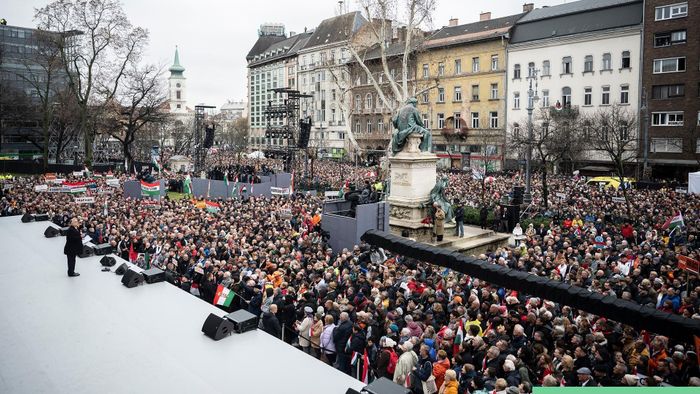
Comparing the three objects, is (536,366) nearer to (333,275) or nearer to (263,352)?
(263,352)

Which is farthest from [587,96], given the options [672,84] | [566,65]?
[672,84]

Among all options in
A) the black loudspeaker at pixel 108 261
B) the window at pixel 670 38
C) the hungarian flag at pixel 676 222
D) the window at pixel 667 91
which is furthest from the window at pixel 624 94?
the black loudspeaker at pixel 108 261

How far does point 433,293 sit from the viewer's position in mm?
10453

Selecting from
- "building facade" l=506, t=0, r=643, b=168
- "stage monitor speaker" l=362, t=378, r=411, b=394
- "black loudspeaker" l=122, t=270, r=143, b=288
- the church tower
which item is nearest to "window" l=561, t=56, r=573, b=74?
"building facade" l=506, t=0, r=643, b=168

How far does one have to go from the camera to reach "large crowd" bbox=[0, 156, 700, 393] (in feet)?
23.7

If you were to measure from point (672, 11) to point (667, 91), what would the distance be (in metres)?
5.91

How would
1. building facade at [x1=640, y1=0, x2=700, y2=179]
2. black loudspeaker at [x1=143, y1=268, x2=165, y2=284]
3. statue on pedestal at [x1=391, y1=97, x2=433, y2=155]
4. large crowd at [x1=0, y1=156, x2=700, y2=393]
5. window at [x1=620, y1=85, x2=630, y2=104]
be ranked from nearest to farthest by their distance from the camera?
large crowd at [x1=0, y1=156, x2=700, y2=393]
black loudspeaker at [x1=143, y1=268, x2=165, y2=284]
statue on pedestal at [x1=391, y1=97, x2=433, y2=155]
building facade at [x1=640, y1=0, x2=700, y2=179]
window at [x1=620, y1=85, x2=630, y2=104]

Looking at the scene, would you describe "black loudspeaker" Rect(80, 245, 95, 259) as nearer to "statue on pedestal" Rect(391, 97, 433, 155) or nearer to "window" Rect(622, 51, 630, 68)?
"statue on pedestal" Rect(391, 97, 433, 155)

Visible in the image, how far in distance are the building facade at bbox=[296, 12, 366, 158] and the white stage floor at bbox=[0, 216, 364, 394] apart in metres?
61.8

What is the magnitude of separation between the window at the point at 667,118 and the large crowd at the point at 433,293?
860 inches

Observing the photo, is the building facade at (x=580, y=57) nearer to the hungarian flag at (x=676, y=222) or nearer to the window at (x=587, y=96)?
the window at (x=587, y=96)

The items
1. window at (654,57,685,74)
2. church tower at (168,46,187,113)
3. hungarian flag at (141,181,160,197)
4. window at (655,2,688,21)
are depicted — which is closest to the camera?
hungarian flag at (141,181,160,197)

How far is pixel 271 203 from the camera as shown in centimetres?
2333

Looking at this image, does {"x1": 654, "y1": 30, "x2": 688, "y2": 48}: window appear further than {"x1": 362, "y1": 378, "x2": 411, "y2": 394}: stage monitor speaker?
Yes
